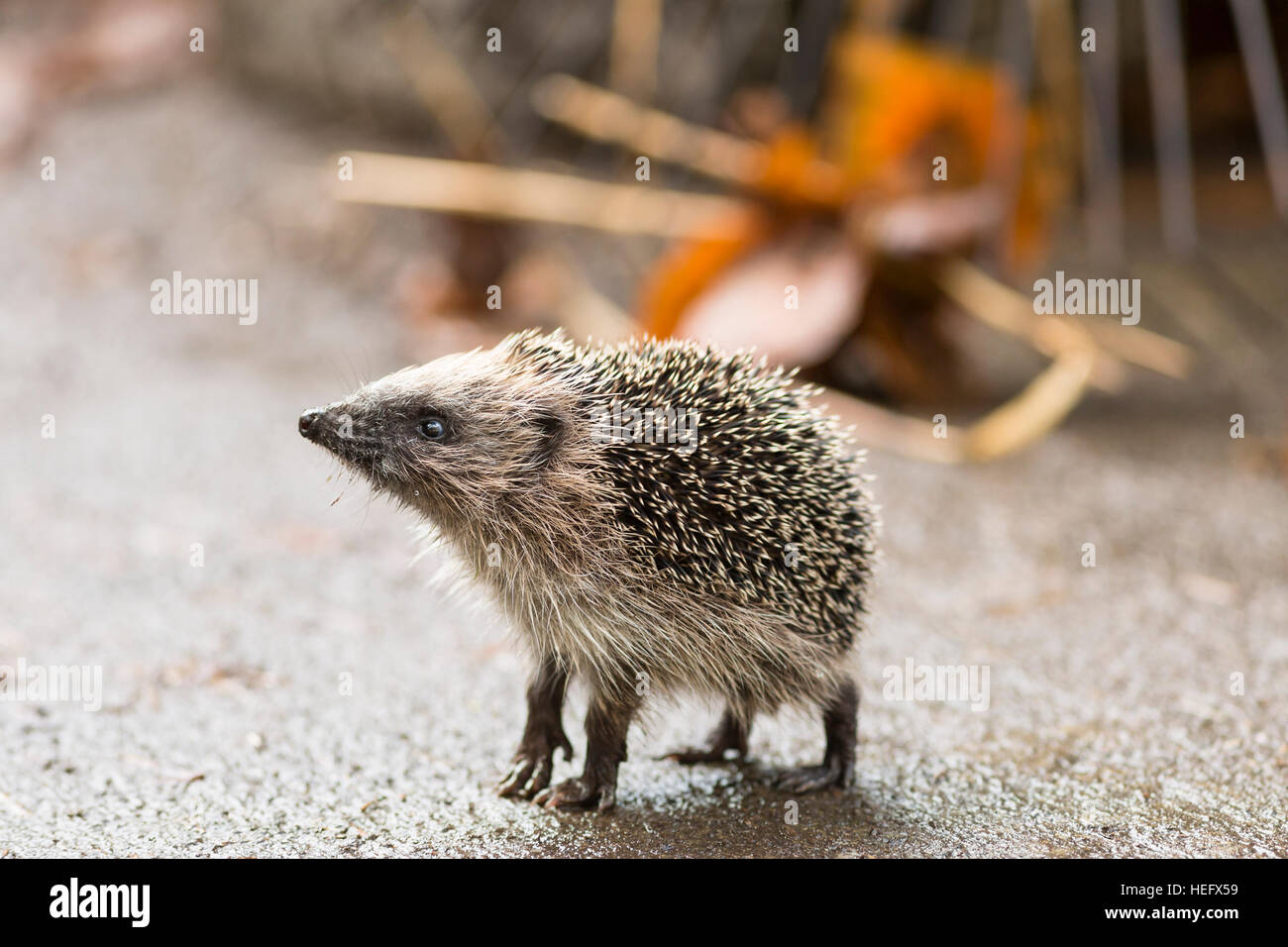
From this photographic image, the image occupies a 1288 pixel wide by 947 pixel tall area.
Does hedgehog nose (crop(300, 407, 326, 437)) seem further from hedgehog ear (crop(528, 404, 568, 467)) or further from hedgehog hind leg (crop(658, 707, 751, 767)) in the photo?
hedgehog hind leg (crop(658, 707, 751, 767))

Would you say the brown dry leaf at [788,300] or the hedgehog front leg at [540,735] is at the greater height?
the brown dry leaf at [788,300]

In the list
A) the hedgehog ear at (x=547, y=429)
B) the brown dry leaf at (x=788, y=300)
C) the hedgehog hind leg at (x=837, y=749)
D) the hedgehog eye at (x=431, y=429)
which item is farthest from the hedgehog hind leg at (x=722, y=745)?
the brown dry leaf at (x=788, y=300)

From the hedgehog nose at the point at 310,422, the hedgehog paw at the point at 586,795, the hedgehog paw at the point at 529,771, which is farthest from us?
the hedgehog paw at the point at 529,771

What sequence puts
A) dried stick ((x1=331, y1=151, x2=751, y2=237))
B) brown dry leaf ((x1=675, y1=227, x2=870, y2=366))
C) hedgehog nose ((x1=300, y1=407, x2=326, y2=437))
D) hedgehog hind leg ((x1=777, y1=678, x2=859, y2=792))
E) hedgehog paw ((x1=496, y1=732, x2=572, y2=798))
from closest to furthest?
hedgehog nose ((x1=300, y1=407, x2=326, y2=437)) → hedgehog paw ((x1=496, y1=732, x2=572, y2=798)) → hedgehog hind leg ((x1=777, y1=678, x2=859, y2=792)) → brown dry leaf ((x1=675, y1=227, x2=870, y2=366)) → dried stick ((x1=331, y1=151, x2=751, y2=237))

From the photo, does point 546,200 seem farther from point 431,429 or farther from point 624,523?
point 624,523

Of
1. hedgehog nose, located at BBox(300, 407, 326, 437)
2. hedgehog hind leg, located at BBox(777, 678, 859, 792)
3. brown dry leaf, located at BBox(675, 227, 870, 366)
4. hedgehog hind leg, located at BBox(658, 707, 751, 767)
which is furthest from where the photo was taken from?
brown dry leaf, located at BBox(675, 227, 870, 366)

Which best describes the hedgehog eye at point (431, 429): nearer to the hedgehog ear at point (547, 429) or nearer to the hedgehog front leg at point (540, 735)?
the hedgehog ear at point (547, 429)

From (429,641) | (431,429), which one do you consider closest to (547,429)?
(431,429)

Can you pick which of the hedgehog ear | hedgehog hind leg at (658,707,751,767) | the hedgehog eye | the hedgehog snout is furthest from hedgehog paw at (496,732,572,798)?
the hedgehog snout
